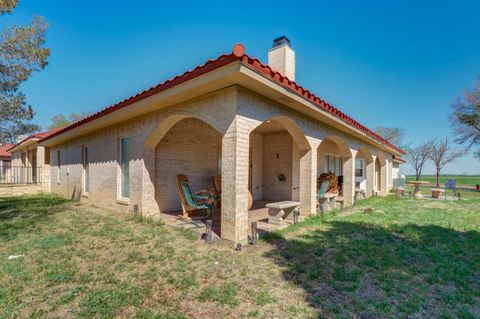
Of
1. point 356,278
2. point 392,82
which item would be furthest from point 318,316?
point 392,82

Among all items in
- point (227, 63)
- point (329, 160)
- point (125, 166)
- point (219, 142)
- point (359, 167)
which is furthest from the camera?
point (359, 167)

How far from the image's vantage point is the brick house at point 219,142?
4660mm

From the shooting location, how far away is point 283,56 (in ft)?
26.1

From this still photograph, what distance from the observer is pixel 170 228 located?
600 centimetres

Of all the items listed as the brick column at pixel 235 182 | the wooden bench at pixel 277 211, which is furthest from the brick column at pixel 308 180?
the brick column at pixel 235 182

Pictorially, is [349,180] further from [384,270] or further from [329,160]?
[384,270]

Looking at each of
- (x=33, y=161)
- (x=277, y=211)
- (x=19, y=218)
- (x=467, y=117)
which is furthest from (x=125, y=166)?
(x=467, y=117)

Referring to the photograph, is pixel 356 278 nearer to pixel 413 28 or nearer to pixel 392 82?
pixel 413 28

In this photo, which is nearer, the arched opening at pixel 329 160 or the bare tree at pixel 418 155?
the arched opening at pixel 329 160

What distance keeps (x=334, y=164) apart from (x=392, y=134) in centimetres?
3457

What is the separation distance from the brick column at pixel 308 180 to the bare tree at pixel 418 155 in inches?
1466

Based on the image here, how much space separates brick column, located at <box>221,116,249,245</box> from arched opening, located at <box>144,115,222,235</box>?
1624 millimetres

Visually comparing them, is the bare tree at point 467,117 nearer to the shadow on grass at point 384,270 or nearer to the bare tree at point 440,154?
the bare tree at point 440,154

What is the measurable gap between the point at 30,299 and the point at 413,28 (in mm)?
14325
